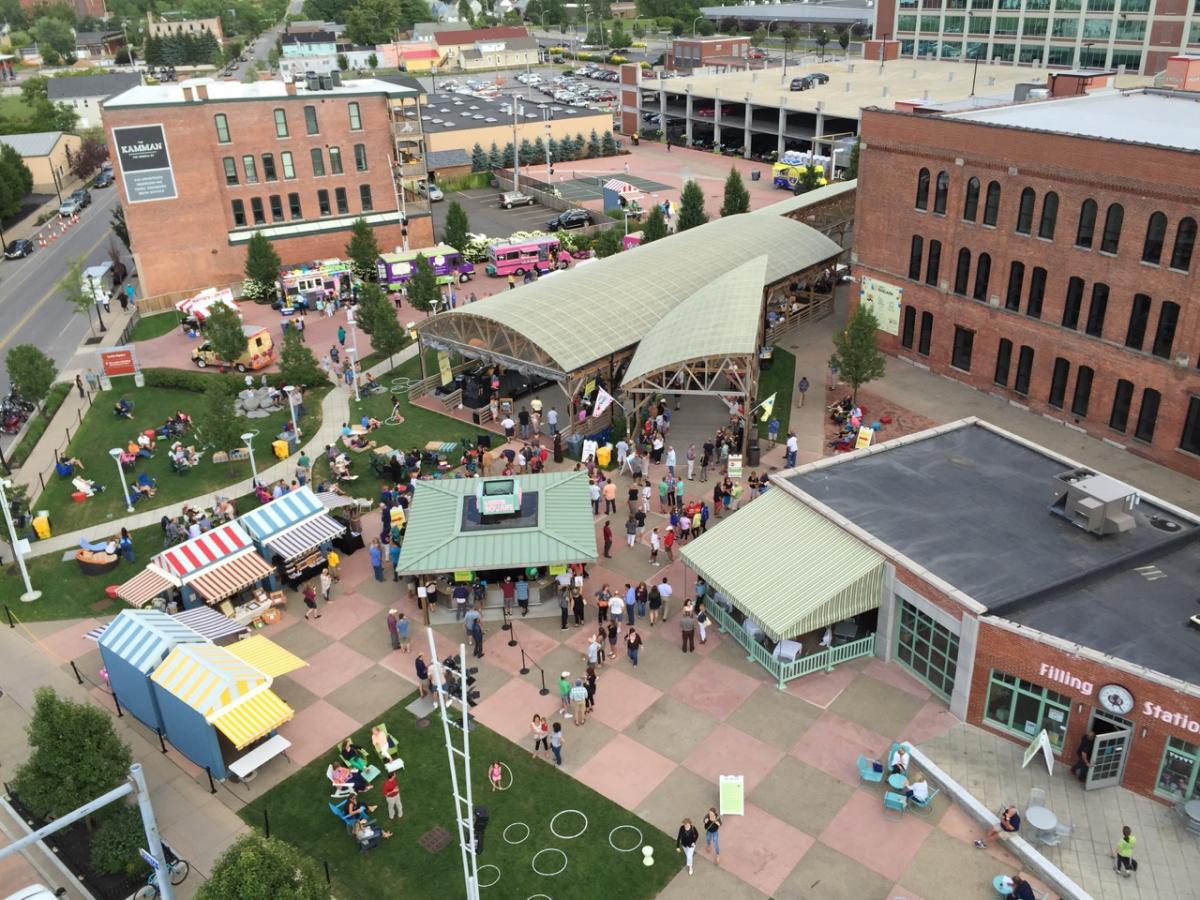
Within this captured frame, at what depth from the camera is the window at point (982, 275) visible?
133 ft

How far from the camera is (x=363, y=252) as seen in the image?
2303 inches

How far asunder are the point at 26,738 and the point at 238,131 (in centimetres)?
4429

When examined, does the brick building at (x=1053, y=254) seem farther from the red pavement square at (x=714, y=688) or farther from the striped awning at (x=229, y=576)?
the striped awning at (x=229, y=576)

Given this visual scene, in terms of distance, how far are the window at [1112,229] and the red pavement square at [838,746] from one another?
73.1 feet

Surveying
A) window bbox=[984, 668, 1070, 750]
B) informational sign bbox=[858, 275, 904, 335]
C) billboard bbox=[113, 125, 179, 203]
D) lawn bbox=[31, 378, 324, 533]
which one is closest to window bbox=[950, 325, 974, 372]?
informational sign bbox=[858, 275, 904, 335]

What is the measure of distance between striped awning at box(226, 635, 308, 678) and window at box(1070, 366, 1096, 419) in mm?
30508

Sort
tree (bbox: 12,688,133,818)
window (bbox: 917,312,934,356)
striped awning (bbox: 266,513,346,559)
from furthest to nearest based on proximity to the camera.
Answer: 1. window (bbox: 917,312,934,356)
2. striped awning (bbox: 266,513,346,559)
3. tree (bbox: 12,688,133,818)

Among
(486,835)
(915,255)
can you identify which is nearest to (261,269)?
(915,255)

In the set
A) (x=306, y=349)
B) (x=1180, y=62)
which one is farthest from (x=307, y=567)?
(x=1180, y=62)

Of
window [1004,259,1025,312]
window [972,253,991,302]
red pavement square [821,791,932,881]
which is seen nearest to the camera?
red pavement square [821,791,932,881]

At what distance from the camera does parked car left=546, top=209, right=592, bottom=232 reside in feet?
235

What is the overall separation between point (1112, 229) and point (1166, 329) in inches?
163

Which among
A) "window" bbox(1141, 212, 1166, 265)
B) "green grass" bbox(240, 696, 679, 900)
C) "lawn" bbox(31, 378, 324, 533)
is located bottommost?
"green grass" bbox(240, 696, 679, 900)

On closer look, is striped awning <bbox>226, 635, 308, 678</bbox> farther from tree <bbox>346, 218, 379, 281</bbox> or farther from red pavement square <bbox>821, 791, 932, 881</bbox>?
tree <bbox>346, 218, 379, 281</bbox>
